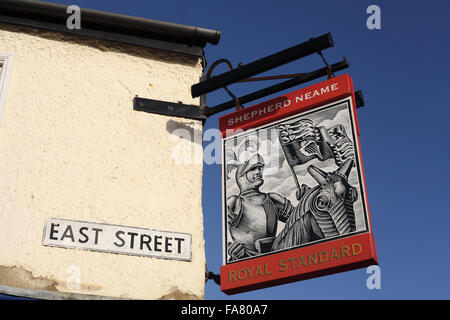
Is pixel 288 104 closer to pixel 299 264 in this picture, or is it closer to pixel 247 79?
pixel 247 79

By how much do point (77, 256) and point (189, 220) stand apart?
1185mm

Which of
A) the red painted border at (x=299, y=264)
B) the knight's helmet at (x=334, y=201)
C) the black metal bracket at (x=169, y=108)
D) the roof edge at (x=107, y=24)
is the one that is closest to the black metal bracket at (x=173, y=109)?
the black metal bracket at (x=169, y=108)

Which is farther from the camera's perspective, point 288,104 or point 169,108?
point 169,108

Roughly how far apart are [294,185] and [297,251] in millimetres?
651

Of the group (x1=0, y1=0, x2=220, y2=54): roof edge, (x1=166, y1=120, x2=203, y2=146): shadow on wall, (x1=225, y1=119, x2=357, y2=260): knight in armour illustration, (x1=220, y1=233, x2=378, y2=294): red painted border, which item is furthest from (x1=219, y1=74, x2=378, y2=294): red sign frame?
(x1=0, y1=0, x2=220, y2=54): roof edge

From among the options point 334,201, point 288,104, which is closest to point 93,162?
point 288,104

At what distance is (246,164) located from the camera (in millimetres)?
5883

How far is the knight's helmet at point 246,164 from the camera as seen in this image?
5.77 m

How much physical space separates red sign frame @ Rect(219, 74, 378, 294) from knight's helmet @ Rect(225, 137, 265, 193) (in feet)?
0.71

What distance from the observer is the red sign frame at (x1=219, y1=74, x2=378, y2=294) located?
490 cm
